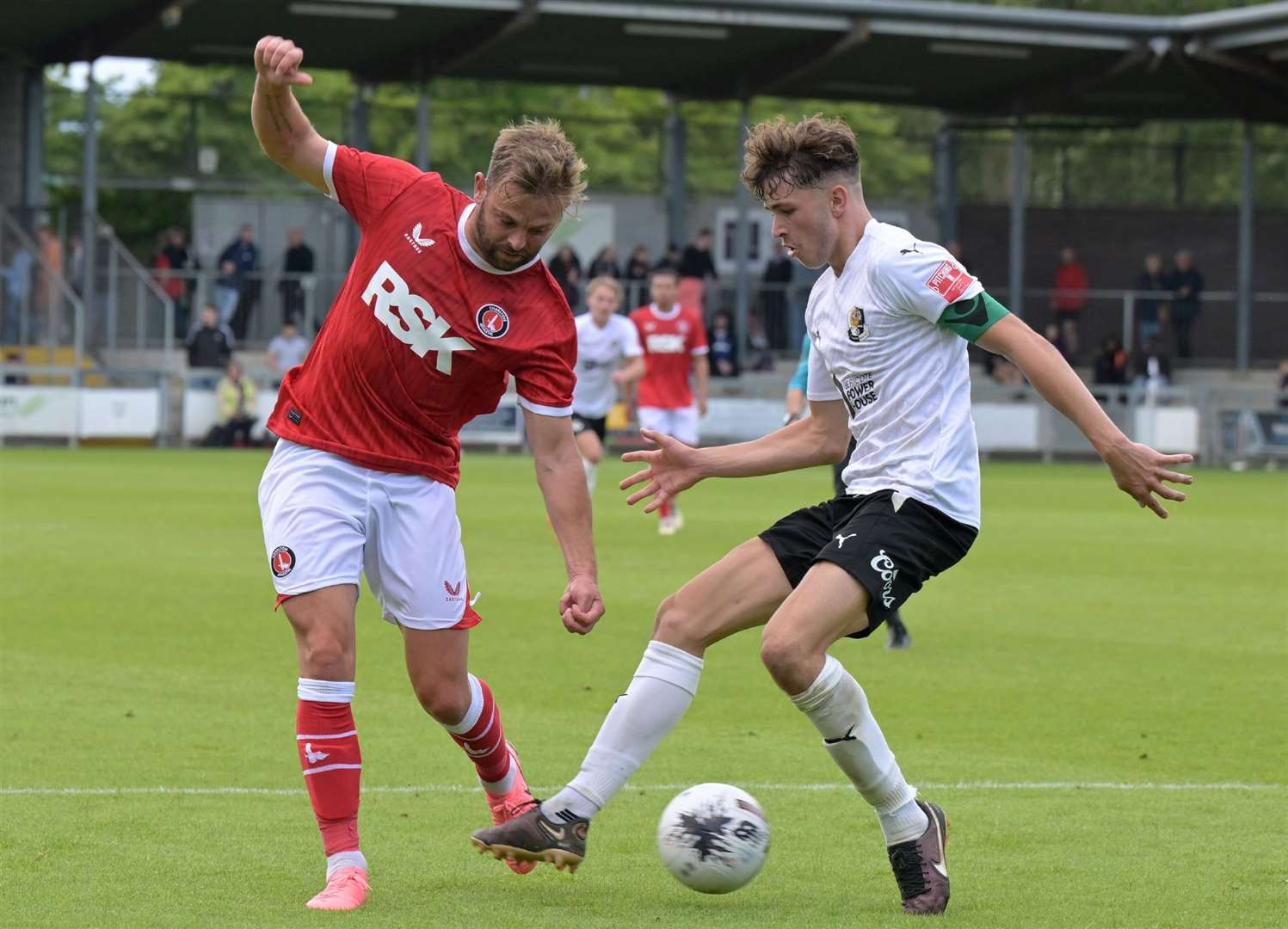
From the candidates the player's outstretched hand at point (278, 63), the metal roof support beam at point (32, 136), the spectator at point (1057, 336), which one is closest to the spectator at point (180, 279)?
the metal roof support beam at point (32, 136)

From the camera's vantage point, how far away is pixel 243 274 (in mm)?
33688

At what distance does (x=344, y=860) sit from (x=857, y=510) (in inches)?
67.1

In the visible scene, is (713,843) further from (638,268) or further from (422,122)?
(422,122)

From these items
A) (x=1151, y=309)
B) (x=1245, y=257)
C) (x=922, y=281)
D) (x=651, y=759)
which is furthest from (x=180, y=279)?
(x=922, y=281)

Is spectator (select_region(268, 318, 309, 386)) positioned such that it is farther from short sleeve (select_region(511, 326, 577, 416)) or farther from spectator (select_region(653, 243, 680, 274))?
short sleeve (select_region(511, 326, 577, 416))

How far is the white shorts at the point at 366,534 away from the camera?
556 cm

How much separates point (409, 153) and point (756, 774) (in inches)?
1767

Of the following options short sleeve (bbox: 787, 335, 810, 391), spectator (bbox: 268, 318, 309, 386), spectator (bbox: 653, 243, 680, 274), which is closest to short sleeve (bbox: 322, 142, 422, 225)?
short sleeve (bbox: 787, 335, 810, 391)

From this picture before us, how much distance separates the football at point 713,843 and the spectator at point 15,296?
29.1 meters

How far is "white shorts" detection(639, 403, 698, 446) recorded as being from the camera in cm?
2012

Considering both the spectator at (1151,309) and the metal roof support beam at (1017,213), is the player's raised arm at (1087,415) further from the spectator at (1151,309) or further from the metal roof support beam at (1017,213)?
the spectator at (1151,309)

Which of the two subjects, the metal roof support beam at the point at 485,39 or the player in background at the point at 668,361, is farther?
the metal roof support beam at the point at 485,39

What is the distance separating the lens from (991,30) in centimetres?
3431

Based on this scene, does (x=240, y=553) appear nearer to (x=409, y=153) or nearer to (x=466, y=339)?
(x=466, y=339)
